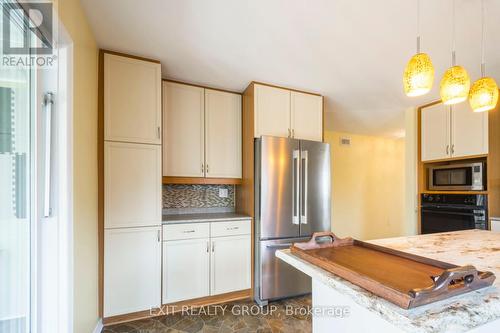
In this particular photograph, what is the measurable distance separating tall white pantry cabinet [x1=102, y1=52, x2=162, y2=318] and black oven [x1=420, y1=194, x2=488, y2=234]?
3271 millimetres

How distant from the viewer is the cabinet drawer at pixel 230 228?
2426 mm

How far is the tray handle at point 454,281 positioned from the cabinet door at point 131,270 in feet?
6.68

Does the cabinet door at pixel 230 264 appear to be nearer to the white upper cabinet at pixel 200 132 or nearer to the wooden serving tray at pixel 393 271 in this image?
the white upper cabinet at pixel 200 132

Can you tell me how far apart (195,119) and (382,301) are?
2.40m

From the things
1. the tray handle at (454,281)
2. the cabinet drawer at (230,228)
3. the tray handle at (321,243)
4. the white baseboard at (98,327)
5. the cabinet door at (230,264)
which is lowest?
the white baseboard at (98,327)

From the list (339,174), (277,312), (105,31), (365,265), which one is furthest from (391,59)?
(339,174)

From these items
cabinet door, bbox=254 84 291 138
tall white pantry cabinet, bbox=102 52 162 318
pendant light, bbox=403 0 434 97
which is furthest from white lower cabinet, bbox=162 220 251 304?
Result: pendant light, bbox=403 0 434 97

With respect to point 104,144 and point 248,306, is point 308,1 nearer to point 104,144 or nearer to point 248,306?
point 104,144

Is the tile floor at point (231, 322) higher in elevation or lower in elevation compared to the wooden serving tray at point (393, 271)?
lower

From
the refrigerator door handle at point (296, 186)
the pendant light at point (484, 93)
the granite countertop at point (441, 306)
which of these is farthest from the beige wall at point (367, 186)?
the granite countertop at point (441, 306)

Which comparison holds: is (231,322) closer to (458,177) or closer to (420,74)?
(420,74)

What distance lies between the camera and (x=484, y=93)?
4.42 ft

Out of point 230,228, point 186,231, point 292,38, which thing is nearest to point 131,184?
point 186,231

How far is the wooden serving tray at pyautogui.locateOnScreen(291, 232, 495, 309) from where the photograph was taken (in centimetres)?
67
